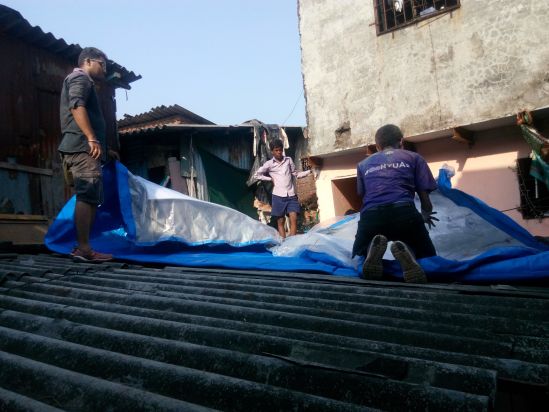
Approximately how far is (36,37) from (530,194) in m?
9.08

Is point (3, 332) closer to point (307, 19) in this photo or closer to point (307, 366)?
point (307, 366)

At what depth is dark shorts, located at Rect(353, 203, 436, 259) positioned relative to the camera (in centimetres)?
287

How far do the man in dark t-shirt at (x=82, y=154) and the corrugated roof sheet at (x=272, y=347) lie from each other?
40.6 inches

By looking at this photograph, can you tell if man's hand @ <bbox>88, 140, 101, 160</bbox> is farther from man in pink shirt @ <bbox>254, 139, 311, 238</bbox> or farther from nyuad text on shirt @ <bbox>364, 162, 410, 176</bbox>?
man in pink shirt @ <bbox>254, 139, 311, 238</bbox>

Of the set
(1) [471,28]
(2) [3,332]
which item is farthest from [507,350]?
(1) [471,28]

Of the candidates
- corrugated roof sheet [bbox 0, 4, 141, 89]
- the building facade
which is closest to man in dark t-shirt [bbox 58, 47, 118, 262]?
corrugated roof sheet [bbox 0, 4, 141, 89]

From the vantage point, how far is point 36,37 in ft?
23.7

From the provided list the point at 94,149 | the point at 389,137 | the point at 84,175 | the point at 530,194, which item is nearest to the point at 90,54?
the point at 94,149

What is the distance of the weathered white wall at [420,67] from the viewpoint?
283 inches

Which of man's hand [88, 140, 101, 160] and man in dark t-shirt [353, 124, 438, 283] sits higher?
man's hand [88, 140, 101, 160]

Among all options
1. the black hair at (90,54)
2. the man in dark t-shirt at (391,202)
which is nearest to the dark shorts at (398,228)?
the man in dark t-shirt at (391,202)

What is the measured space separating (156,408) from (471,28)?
8.69 metres

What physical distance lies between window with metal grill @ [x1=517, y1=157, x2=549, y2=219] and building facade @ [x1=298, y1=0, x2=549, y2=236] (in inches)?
0.7

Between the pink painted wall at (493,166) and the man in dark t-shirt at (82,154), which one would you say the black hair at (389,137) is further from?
the pink painted wall at (493,166)
